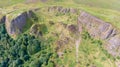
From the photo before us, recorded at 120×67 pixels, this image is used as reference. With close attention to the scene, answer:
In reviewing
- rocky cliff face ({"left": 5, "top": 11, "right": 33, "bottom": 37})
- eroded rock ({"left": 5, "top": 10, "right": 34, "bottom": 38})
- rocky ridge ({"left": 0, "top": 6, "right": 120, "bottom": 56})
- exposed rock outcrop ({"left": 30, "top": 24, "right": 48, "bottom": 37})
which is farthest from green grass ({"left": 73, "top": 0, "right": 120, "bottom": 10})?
rocky cliff face ({"left": 5, "top": 11, "right": 33, "bottom": 37})

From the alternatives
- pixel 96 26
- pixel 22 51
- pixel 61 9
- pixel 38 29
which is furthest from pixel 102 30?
pixel 22 51

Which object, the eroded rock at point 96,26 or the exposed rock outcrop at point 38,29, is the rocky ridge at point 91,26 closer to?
the eroded rock at point 96,26

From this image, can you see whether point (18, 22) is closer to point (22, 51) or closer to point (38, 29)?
point (38, 29)

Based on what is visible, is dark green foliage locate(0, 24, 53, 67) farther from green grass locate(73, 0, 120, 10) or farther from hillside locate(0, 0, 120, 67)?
green grass locate(73, 0, 120, 10)

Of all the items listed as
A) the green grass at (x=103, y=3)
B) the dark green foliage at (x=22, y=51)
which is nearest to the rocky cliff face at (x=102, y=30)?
the dark green foliage at (x=22, y=51)

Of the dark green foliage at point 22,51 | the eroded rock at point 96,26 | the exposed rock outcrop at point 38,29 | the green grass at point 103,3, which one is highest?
the green grass at point 103,3

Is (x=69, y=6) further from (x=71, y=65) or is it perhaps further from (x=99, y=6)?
→ (x=71, y=65)

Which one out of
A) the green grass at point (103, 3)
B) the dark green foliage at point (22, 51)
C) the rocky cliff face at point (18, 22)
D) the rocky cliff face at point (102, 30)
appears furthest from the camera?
the green grass at point (103, 3)

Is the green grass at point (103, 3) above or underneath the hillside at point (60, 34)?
above
